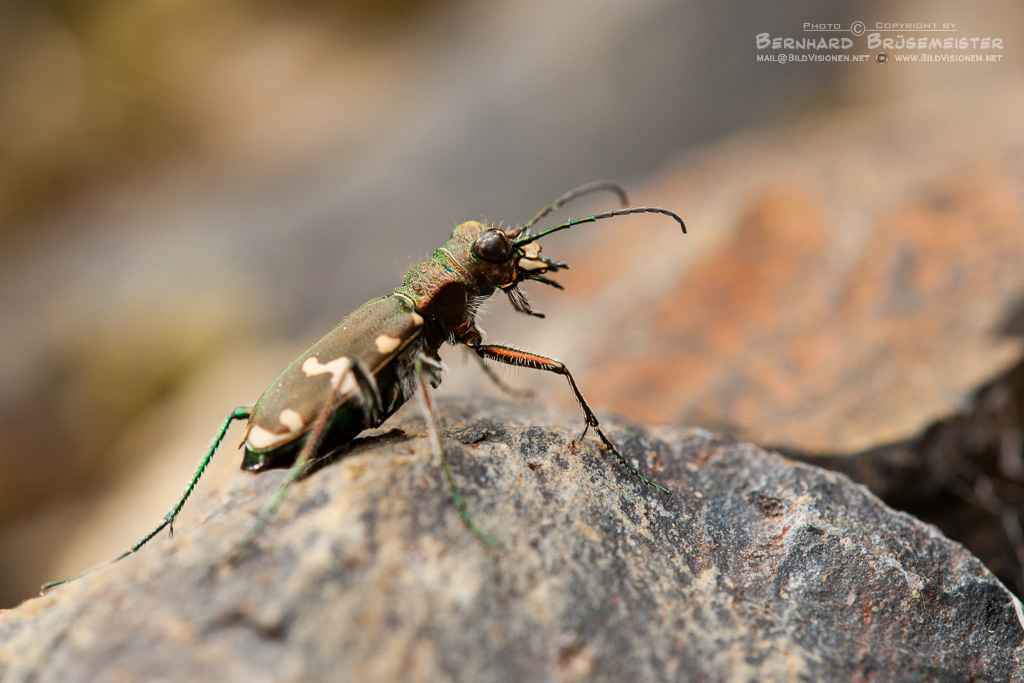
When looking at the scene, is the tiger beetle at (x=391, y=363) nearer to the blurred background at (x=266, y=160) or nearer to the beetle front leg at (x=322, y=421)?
the beetle front leg at (x=322, y=421)

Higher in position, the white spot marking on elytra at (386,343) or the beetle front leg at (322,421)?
the white spot marking on elytra at (386,343)

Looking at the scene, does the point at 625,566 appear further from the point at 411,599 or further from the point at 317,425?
the point at 317,425

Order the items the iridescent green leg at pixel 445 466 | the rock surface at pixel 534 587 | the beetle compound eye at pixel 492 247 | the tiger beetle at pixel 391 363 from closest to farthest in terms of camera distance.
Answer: the rock surface at pixel 534 587 → the iridescent green leg at pixel 445 466 → the tiger beetle at pixel 391 363 → the beetle compound eye at pixel 492 247

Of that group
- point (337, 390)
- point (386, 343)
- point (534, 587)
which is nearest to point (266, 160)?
point (386, 343)

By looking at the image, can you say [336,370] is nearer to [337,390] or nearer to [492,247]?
[337,390]

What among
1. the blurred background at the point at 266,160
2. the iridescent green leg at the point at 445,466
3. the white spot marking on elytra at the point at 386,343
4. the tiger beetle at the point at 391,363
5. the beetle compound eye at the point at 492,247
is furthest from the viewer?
the blurred background at the point at 266,160

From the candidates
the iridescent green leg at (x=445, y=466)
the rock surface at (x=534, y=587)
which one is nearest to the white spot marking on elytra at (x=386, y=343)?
the iridescent green leg at (x=445, y=466)

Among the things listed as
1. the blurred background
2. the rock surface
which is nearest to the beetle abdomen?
the rock surface

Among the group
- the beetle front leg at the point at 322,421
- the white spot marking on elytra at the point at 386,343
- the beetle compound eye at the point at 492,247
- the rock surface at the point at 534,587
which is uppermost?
the beetle compound eye at the point at 492,247
